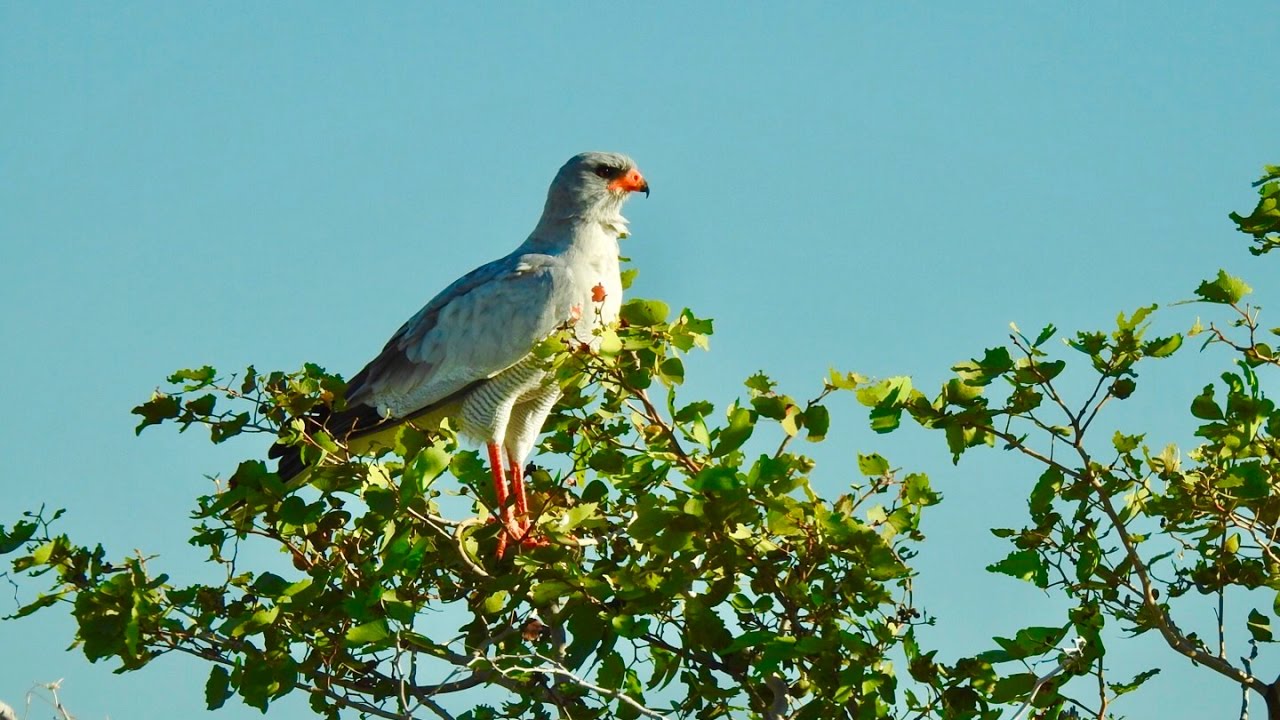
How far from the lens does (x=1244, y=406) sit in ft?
12.6

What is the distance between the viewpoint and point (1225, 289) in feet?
13.0

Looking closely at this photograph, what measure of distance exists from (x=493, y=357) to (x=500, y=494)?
78 centimetres

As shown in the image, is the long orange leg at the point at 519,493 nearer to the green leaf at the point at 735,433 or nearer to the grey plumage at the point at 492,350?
the grey plumage at the point at 492,350

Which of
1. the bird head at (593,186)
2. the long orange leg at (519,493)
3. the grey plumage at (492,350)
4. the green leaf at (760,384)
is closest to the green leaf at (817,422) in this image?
the green leaf at (760,384)

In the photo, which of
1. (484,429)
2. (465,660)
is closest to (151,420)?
(465,660)

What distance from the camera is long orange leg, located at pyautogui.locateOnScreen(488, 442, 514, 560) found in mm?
4590

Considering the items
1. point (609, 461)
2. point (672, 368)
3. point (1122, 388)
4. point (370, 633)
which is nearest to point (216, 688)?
point (370, 633)

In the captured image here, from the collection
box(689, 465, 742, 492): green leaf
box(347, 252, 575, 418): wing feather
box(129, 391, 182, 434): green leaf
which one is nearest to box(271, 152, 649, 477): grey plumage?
box(347, 252, 575, 418): wing feather

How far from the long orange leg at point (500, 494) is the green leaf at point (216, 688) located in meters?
0.98

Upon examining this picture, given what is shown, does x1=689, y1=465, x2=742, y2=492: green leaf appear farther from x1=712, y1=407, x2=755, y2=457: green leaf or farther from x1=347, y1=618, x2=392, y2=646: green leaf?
x1=347, y1=618, x2=392, y2=646: green leaf

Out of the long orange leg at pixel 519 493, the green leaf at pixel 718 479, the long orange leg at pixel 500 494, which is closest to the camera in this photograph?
the green leaf at pixel 718 479

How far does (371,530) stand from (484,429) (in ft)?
5.61

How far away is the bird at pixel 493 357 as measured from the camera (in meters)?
5.83

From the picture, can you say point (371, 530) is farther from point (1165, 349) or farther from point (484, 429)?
point (1165, 349)
